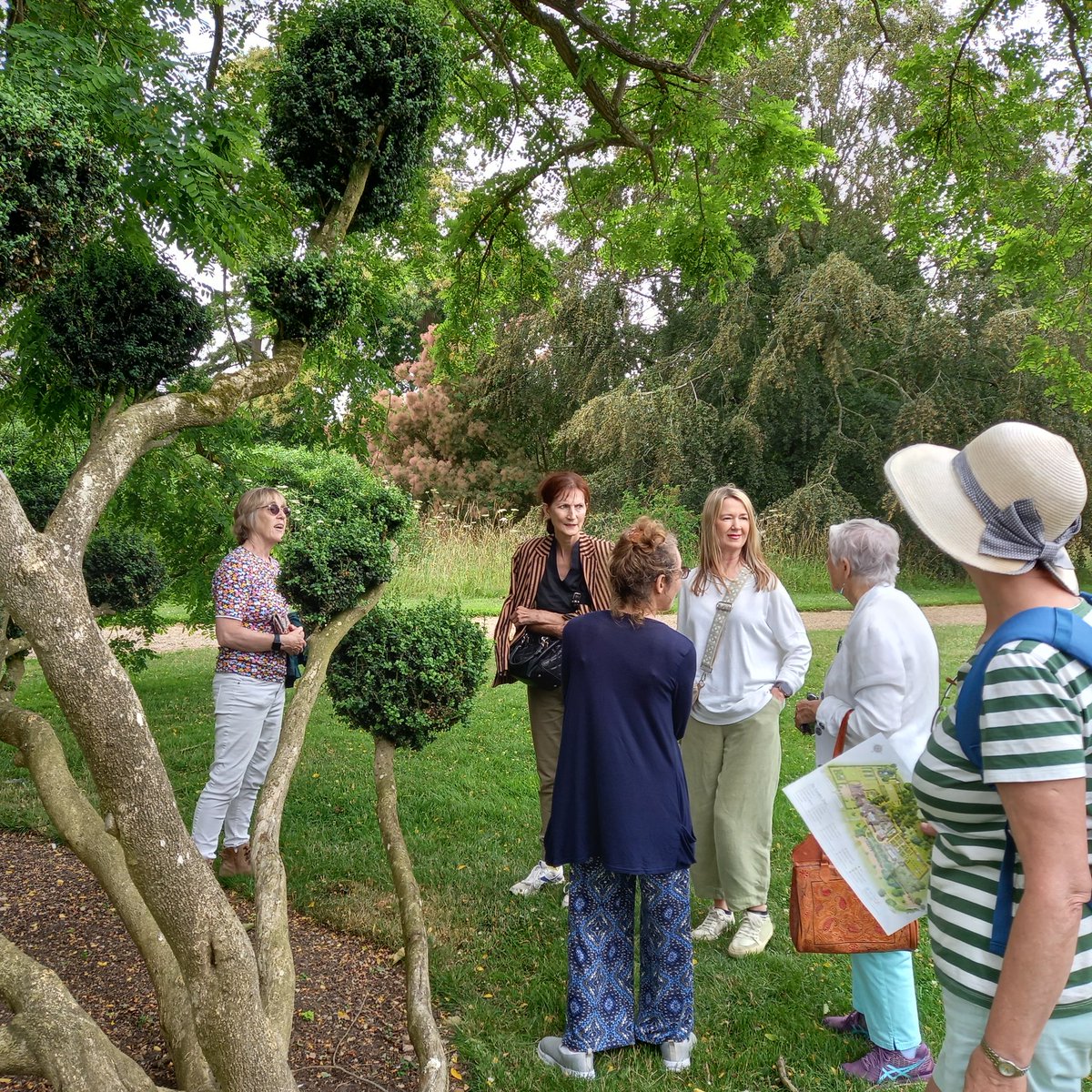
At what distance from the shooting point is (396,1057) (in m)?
3.46

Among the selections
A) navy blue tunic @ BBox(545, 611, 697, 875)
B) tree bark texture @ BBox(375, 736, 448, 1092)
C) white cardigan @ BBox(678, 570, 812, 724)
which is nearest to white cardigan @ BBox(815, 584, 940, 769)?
navy blue tunic @ BBox(545, 611, 697, 875)

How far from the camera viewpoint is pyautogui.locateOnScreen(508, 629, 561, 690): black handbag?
441cm

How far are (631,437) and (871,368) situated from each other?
A: 693 cm

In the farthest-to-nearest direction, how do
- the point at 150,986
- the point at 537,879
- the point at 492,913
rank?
the point at 537,879
the point at 492,913
the point at 150,986

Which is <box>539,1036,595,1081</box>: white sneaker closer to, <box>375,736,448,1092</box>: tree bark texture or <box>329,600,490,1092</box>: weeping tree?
<box>375,736,448,1092</box>: tree bark texture

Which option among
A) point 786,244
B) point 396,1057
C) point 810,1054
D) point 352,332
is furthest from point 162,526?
point 786,244

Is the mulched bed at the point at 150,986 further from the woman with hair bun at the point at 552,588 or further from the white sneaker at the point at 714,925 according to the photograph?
the white sneaker at the point at 714,925

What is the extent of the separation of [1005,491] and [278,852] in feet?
9.21

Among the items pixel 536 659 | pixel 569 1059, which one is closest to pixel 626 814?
pixel 569 1059

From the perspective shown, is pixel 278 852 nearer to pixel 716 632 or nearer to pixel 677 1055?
pixel 677 1055

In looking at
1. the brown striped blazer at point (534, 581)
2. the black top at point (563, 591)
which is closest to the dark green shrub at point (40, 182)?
the brown striped blazer at point (534, 581)

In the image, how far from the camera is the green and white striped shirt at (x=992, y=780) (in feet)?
4.91

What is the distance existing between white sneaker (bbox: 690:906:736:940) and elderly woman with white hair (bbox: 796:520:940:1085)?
3.21ft

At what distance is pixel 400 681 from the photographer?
424cm
